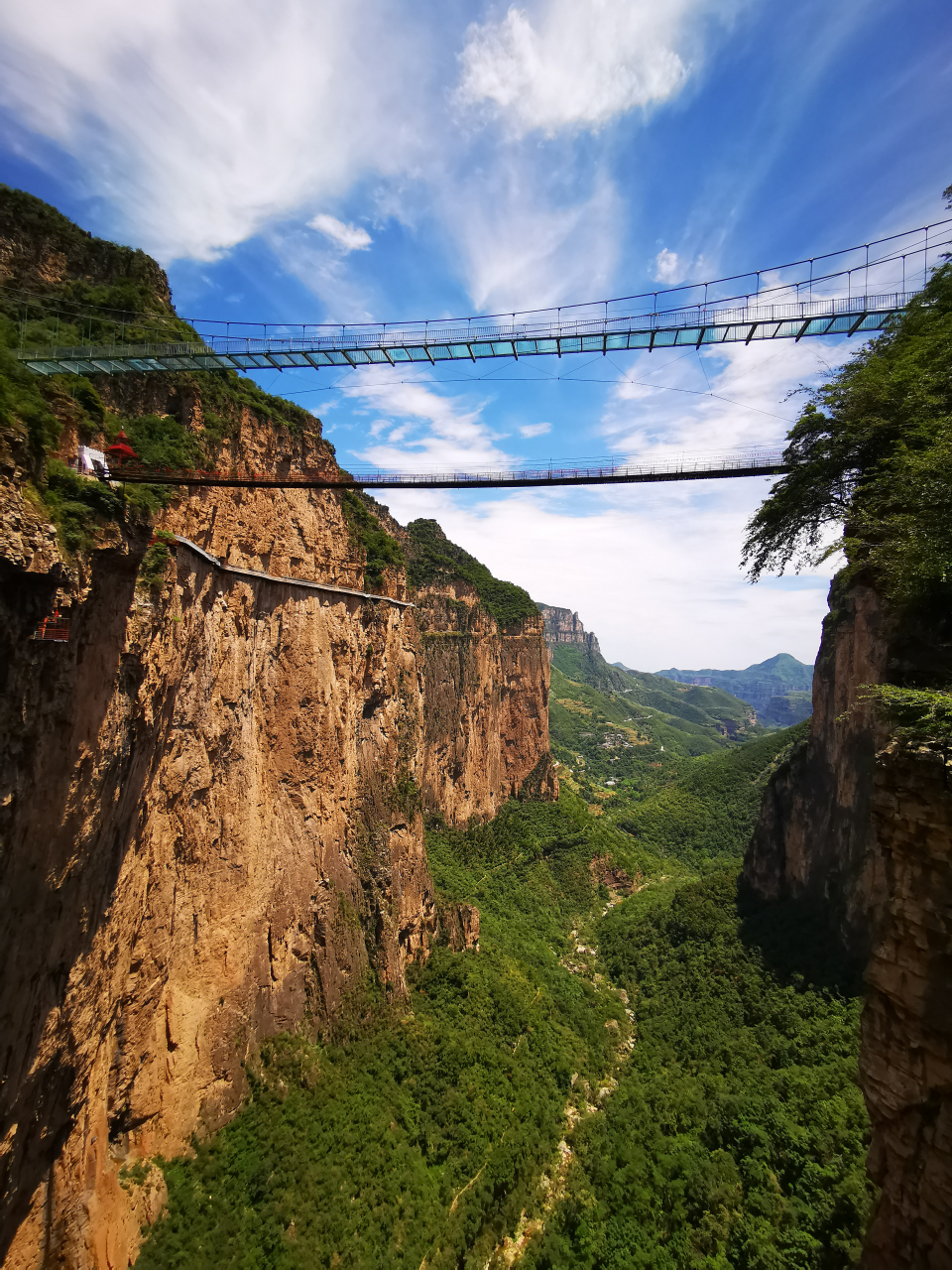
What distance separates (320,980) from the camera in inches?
863

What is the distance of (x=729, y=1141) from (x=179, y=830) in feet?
82.5

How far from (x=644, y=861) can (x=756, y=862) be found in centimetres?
1832

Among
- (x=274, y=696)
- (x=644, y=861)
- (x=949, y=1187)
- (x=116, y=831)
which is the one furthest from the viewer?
(x=644, y=861)

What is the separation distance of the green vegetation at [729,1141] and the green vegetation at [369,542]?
2858 centimetres

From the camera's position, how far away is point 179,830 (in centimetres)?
1572

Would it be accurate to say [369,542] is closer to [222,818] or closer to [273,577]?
[273,577]

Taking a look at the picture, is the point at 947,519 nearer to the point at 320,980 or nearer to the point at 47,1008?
the point at 47,1008

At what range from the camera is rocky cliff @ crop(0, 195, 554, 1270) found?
9023mm

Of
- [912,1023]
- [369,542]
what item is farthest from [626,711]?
[912,1023]

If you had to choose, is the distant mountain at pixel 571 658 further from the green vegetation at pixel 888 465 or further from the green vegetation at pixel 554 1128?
the green vegetation at pixel 888 465

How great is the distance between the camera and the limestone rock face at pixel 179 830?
9.08 meters

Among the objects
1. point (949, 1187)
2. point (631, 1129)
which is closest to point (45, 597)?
point (949, 1187)

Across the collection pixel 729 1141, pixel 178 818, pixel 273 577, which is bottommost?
pixel 729 1141

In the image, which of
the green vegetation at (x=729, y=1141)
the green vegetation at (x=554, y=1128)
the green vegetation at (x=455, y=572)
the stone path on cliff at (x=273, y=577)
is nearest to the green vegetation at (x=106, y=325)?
the stone path on cliff at (x=273, y=577)
